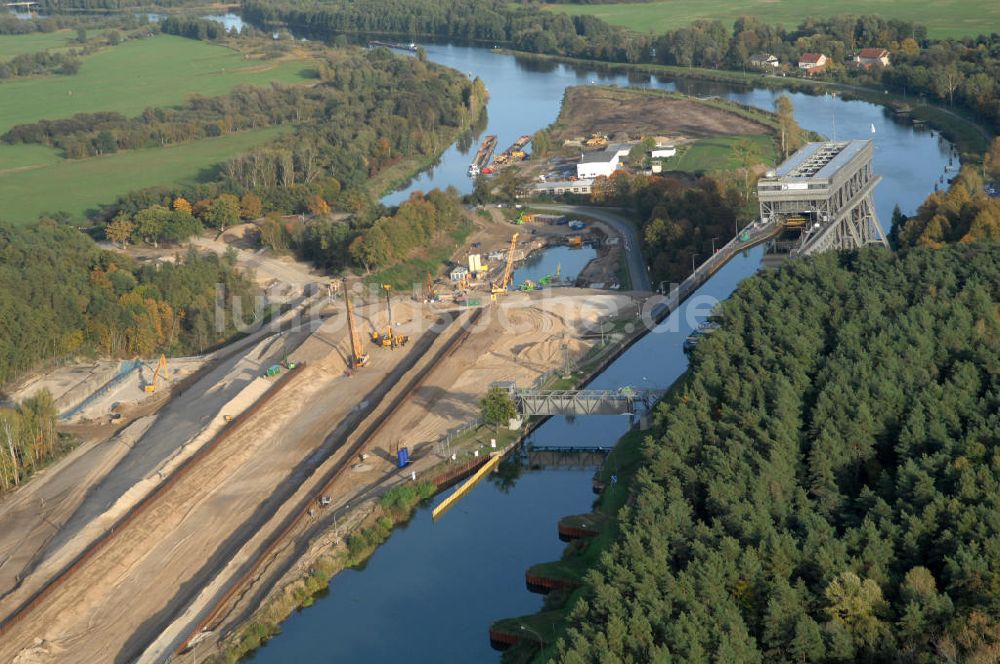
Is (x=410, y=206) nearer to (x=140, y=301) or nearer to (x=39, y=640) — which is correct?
(x=140, y=301)

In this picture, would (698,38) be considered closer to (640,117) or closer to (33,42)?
(640,117)

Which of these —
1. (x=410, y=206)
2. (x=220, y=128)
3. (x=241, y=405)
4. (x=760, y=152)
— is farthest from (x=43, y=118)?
(x=241, y=405)

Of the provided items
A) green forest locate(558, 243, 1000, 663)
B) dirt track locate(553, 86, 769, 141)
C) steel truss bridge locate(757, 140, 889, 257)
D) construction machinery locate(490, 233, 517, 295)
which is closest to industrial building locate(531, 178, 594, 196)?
construction machinery locate(490, 233, 517, 295)

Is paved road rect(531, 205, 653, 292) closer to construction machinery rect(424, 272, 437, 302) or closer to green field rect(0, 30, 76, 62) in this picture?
construction machinery rect(424, 272, 437, 302)

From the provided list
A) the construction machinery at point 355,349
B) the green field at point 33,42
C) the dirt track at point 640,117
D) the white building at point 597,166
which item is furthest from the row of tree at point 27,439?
the green field at point 33,42

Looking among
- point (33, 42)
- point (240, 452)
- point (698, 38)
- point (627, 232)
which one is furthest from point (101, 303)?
point (33, 42)
